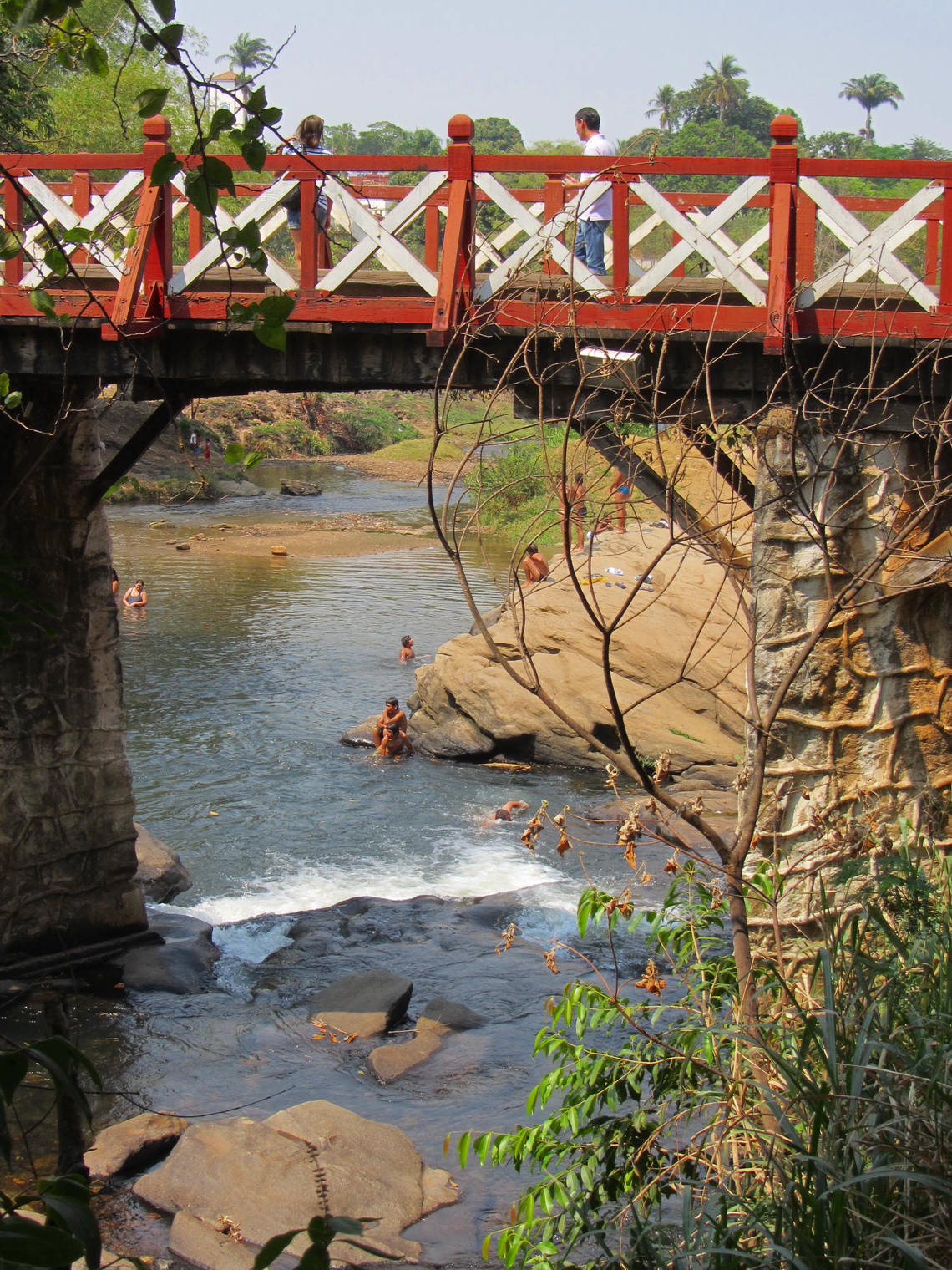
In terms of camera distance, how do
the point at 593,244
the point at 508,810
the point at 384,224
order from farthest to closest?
the point at 508,810 → the point at 593,244 → the point at 384,224

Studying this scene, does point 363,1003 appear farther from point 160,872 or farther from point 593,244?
point 593,244

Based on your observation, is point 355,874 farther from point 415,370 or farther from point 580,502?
point 580,502

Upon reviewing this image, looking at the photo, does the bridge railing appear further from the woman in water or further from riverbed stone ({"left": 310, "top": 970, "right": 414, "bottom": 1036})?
the woman in water

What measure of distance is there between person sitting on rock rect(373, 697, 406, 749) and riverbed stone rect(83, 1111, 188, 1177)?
25.2ft

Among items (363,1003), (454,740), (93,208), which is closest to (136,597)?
(454,740)

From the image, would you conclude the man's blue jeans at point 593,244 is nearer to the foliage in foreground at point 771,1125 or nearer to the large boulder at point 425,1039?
the foliage in foreground at point 771,1125

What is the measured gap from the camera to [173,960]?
8414 millimetres

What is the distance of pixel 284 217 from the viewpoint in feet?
23.6

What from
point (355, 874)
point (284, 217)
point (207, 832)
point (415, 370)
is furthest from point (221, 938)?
point (284, 217)

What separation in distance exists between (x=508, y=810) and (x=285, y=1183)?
265 inches

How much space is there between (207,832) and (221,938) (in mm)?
2531

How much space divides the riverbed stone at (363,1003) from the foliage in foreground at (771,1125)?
10.5 feet

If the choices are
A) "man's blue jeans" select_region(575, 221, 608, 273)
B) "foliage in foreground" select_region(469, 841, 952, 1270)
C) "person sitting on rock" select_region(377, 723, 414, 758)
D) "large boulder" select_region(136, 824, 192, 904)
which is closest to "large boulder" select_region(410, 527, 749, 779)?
"person sitting on rock" select_region(377, 723, 414, 758)

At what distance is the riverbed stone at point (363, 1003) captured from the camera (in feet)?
25.8
